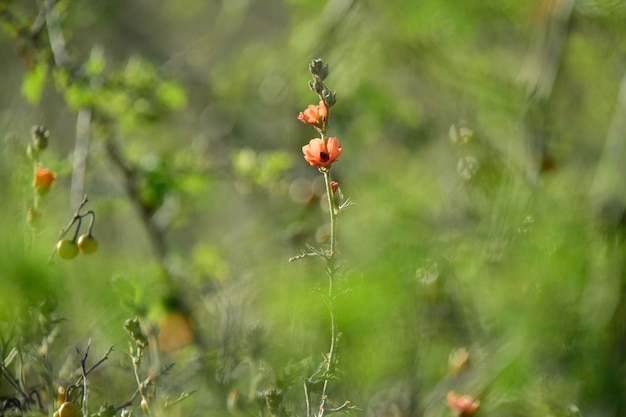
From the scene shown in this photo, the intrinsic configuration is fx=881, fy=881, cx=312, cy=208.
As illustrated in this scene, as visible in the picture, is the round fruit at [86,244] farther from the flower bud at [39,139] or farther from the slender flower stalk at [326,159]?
the slender flower stalk at [326,159]

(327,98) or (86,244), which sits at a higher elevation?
(327,98)

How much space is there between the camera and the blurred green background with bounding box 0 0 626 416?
1.81 meters

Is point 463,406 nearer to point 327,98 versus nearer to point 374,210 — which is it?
point 327,98

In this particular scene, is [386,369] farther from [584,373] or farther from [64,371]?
[64,371]

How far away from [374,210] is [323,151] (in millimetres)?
1726

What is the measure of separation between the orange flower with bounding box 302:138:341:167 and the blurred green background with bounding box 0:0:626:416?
195 millimetres

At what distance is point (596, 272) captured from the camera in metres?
2.00

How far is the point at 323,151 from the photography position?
48.9 inches

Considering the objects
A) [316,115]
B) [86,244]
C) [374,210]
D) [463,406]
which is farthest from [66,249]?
[374,210]

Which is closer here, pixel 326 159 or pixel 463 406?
pixel 326 159

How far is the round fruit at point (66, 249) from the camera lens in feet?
5.26

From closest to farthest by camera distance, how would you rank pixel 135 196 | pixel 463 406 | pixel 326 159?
pixel 326 159, pixel 463 406, pixel 135 196

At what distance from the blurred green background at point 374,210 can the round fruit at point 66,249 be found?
4 centimetres

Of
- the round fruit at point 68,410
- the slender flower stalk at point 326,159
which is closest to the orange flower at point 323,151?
the slender flower stalk at point 326,159
